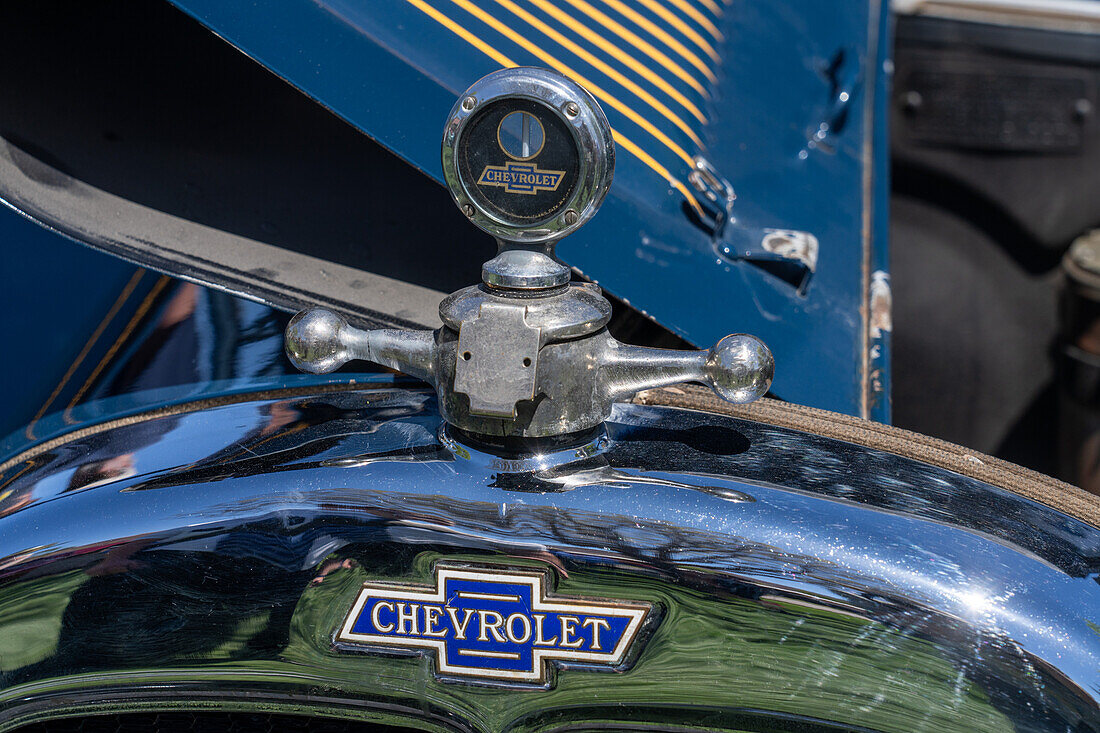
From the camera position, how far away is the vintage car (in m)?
0.84

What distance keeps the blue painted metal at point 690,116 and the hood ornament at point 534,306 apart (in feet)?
0.69

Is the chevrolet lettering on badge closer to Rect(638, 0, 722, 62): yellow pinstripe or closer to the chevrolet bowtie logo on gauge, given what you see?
the chevrolet bowtie logo on gauge

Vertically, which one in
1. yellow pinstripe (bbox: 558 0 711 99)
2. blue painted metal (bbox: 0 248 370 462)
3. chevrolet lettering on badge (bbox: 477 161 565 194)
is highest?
yellow pinstripe (bbox: 558 0 711 99)

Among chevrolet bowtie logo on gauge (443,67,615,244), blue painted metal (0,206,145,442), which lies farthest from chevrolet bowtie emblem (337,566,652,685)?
blue painted metal (0,206,145,442)

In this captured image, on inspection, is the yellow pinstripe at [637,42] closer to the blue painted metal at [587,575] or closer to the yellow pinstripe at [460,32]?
the yellow pinstripe at [460,32]

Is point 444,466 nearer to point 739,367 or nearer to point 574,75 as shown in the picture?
point 739,367

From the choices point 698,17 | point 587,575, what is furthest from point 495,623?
point 698,17

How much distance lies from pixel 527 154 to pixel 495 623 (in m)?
0.39

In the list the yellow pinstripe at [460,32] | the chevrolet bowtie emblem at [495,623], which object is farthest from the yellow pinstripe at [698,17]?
the chevrolet bowtie emblem at [495,623]

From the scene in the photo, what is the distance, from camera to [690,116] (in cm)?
152

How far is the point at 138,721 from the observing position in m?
0.98

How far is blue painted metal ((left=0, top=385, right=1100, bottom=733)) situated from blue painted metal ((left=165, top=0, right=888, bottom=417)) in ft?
0.91

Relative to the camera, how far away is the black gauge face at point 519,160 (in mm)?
834

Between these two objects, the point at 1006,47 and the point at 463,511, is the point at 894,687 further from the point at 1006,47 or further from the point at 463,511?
the point at 1006,47
